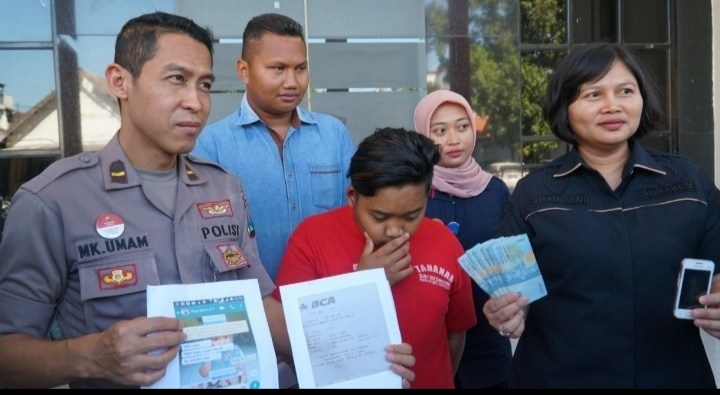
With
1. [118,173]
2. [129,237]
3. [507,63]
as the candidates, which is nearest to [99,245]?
[129,237]

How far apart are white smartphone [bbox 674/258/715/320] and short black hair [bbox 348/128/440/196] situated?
0.85 metres

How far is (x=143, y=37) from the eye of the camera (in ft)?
6.98

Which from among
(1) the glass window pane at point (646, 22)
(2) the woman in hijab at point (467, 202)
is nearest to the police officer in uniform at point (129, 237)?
(2) the woman in hijab at point (467, 202)

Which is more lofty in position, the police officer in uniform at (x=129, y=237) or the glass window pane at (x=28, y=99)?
the glass window pane at (x=28, y=99)

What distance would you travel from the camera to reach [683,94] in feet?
26.4

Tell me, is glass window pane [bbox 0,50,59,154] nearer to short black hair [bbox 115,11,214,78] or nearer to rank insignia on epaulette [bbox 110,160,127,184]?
short black hair [bbox 115,11,214,78]

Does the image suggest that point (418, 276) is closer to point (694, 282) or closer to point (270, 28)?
point (694, 282)

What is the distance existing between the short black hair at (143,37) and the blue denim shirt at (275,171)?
106 centimetres

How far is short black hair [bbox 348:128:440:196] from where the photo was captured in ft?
7.75

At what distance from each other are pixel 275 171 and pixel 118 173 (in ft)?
4.07

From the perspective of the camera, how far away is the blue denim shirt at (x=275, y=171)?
323 cm

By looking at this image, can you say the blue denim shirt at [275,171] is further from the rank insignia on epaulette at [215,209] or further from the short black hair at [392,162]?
the rank insignia on epaulette at [215,209]

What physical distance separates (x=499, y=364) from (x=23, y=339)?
6.55 feet

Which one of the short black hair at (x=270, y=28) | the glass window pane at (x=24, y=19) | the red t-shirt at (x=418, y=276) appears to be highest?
the glass window pane at (x=24, y=19)
